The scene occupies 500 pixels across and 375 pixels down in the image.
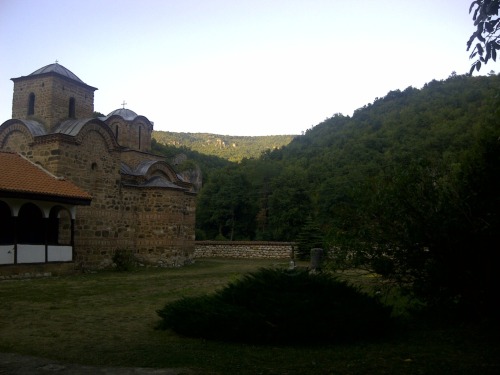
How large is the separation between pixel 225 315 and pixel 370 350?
1.61 metres

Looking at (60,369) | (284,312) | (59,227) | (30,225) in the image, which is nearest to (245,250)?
(59,227)

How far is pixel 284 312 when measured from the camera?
5082 mm

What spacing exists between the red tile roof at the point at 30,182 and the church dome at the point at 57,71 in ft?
14.0

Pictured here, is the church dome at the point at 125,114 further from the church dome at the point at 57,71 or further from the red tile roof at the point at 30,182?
the red tile roof at the point at 30,182

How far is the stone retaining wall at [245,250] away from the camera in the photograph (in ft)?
81.8

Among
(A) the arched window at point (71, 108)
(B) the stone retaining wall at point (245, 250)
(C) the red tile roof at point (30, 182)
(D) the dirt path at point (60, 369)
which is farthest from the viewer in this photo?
(B) the stone retaining wall at point (245, 250)

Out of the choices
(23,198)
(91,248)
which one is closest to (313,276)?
(23,198)

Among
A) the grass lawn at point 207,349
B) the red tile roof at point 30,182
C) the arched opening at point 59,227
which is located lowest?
the grass lawn at point 207,349

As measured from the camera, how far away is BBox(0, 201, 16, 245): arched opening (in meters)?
13.6

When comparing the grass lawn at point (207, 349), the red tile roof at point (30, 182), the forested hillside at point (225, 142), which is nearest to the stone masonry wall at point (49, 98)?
the red tile roof at point (30, 182)

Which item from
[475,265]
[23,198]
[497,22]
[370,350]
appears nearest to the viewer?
[497,22]

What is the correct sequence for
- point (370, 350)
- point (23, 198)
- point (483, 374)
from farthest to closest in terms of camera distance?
point (23, 198) < point (370, 350) < point (483, 374)

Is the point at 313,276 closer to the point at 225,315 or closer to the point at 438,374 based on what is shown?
the point at 225,315

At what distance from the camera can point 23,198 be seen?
13.1 m
